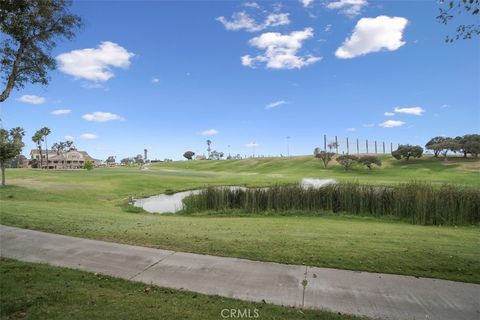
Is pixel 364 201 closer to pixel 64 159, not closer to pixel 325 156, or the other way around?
pixel 325 156

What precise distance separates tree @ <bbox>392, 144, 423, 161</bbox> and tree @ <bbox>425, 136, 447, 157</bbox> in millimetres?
2463

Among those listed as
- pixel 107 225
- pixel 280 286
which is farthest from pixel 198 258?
pixel 107 225

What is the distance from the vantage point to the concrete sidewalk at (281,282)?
4617 millimetres

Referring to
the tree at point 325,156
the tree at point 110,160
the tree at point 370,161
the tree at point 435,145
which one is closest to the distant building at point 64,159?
the tree at point 110,160

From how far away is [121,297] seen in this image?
15.4ft

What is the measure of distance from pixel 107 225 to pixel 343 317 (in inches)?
317

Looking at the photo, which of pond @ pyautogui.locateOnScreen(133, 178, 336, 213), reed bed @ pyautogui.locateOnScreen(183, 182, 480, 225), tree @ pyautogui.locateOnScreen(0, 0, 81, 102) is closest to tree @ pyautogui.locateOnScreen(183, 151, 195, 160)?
pond @ pyautogui.locateOnScreen(133, 178, 336, 213)

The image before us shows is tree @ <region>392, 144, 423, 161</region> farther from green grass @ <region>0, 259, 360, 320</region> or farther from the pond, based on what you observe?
green grass @ <region>0, 259, 360, 320</region>

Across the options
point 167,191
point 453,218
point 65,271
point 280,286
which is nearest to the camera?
point 280,286

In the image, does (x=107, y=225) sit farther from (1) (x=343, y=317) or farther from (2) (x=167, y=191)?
(2) (x=167, y=191)

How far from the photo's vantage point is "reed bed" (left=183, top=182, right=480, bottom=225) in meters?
14.8

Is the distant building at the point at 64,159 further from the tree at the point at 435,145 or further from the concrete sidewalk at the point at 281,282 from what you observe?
the concrete sidewalk at the point at 281,282

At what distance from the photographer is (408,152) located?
7281cm

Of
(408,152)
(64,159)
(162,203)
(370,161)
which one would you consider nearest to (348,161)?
(370,161)
